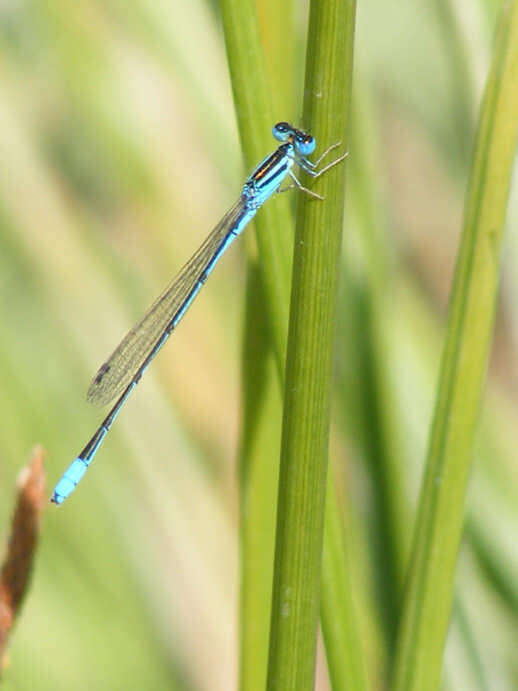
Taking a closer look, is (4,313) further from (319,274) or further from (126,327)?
(319,274)

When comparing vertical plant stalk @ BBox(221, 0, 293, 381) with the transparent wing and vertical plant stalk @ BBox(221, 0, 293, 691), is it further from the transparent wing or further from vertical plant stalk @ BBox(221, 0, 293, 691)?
the transparent wing

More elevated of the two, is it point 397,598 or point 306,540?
point 397,598

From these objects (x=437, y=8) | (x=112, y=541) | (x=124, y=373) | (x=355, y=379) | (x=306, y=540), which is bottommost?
(x=306, y=540)

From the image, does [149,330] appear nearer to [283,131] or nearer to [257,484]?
[283,131]

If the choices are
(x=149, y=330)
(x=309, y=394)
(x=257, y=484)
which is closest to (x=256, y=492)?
(x=257, y=484)

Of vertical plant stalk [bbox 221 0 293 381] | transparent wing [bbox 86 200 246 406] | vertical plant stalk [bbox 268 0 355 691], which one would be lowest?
vertical plant stalk [bbox 268 0 355 691]

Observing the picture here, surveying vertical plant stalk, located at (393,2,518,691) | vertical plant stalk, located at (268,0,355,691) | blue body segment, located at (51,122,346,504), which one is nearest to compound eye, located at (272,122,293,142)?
blue body segment, located at (51,122,346,504)

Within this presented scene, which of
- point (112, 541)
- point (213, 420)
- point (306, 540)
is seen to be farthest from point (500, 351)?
point (306, 540)
